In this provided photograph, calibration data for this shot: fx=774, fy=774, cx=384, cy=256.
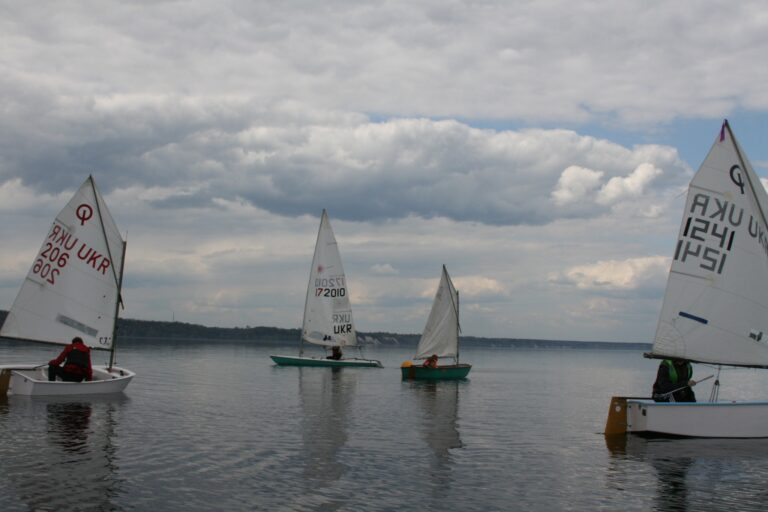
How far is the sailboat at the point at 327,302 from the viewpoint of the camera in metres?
80.6

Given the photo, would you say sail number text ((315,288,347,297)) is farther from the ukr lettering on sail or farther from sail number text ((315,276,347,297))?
the ukr lettering on sail

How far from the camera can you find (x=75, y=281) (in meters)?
42.9

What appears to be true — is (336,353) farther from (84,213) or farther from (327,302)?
(84,213)

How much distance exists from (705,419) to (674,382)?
1826mm

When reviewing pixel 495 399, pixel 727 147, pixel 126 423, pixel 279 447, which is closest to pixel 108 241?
pixel 126 423

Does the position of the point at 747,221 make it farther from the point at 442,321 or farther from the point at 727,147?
the point at 442,321

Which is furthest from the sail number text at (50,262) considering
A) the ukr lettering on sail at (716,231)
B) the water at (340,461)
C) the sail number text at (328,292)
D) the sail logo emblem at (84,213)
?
the sail number text at (328,292)

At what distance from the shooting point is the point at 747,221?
101 feet

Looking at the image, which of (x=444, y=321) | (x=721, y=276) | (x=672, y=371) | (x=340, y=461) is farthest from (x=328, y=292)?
(x=340, y=461)

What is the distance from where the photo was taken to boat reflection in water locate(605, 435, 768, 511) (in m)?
21.3

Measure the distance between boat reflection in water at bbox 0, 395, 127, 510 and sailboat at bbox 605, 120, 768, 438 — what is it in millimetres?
20148

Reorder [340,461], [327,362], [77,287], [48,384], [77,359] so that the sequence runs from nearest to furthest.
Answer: [340,461]
[48,384]
[77,359]
[77,287]
[327,362]

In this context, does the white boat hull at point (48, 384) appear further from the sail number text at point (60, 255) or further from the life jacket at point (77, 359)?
the sail number text at point (60, 255)

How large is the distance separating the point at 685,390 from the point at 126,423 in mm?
23156
